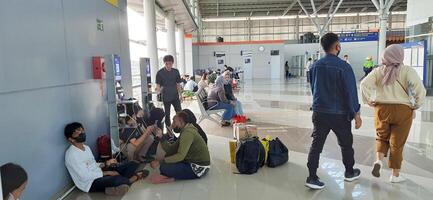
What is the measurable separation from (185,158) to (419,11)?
1137 centimetres

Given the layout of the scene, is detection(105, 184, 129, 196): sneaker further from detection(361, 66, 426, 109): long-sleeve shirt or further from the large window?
the large window

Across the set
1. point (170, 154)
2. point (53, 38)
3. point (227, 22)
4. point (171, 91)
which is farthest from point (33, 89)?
point (227, 22)

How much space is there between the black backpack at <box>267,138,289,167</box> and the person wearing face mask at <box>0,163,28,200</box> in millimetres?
2699

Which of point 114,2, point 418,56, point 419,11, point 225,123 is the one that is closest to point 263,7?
point 419,11

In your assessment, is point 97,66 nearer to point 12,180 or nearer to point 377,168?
point 12,180

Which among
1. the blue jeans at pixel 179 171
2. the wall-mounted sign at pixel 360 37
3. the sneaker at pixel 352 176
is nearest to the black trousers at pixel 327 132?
the sneaker at pixel 352 176

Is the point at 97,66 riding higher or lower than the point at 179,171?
higher

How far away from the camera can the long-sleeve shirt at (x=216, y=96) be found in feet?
22.6

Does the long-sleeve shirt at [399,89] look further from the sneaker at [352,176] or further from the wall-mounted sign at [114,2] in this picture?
the wall-mounted sign at [114,2]

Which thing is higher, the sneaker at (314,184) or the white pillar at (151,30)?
the white pillar at (151,30)

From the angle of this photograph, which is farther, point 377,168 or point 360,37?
point 360,37

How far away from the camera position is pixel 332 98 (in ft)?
10.3

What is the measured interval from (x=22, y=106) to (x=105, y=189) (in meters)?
1.16

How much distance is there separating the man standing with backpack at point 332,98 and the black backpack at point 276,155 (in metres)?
0.79
